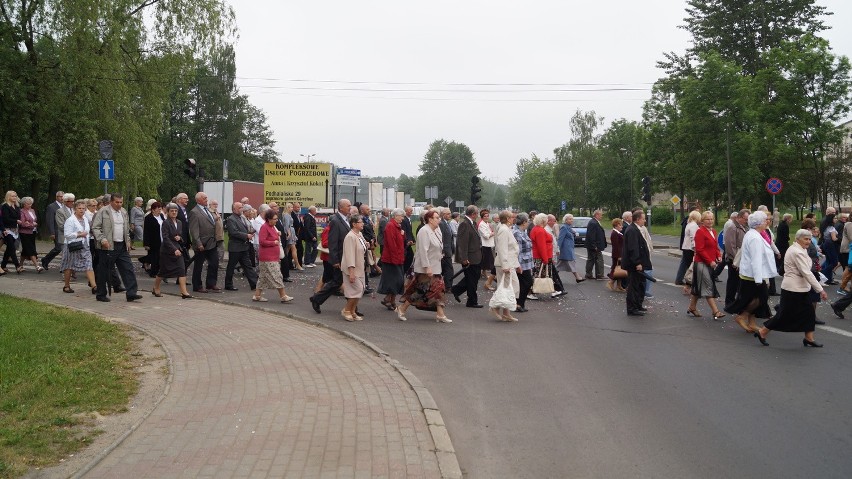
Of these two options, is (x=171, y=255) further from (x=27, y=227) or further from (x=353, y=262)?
(x=27, y=227)

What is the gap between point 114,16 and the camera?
28531 millimetres

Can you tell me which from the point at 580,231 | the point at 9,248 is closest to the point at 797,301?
the point at 9,248

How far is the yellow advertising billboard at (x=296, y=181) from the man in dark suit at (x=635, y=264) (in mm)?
16156

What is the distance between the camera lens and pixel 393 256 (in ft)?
41.4

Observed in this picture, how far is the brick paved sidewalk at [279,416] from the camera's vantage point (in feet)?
16.7

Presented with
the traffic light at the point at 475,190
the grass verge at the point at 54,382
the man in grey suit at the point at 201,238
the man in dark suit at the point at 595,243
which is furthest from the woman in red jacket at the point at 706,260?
the traffic light at the point at 475,190

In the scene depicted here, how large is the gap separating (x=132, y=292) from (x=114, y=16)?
18.8 m

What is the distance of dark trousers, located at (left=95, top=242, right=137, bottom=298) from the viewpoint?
13.0 meters

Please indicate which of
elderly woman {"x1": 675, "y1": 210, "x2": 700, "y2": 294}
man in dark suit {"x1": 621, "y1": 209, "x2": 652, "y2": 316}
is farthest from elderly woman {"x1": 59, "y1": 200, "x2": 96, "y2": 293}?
elderly woman {"x1": 675, "y1": 210, "x2": 700, "y2": 294}

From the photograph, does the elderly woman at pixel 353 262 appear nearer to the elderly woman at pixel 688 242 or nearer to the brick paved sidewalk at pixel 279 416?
the brick paved sidewalk at pixel 279 416

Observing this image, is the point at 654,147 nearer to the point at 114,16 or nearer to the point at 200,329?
the point at 114,16

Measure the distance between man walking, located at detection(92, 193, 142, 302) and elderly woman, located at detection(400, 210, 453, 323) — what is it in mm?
4544

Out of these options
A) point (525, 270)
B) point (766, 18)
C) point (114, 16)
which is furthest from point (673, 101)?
point (525, 270)

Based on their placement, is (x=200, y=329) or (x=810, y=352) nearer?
(x=810, y=352)
